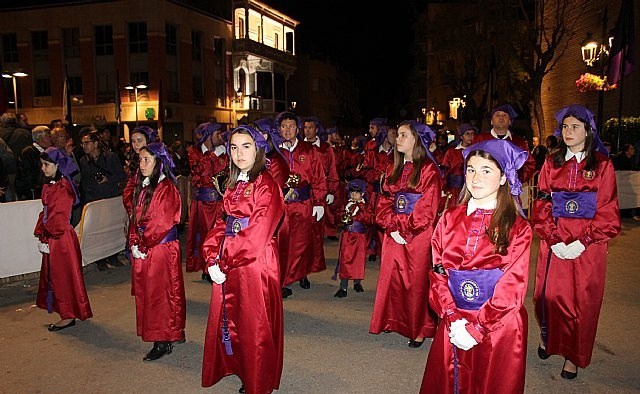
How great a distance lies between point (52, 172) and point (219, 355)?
127 inches

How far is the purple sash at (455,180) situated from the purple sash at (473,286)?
21.2ft

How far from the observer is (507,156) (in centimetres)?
322

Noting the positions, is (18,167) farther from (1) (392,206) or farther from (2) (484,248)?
(2) (484,248)

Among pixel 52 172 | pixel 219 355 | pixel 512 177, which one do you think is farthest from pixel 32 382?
pixel 512 177

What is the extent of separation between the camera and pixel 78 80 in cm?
3438

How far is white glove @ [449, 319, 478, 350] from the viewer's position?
304 centimetres

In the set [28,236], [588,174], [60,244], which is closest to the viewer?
[588,174]

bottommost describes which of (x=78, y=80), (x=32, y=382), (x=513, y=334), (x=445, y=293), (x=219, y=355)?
(x=32, y=382)

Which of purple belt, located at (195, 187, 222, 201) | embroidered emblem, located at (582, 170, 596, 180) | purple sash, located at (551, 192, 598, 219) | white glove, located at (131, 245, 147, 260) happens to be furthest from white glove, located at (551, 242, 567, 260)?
purple belt, located at (195, 187, 222, 201)

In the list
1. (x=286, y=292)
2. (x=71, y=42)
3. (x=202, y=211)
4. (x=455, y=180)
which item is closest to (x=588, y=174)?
(x=286, y=292)

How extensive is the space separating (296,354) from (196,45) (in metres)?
34.6

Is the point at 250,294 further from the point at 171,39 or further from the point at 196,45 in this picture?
the point at 196,45

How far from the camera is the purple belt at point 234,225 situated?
4043mm

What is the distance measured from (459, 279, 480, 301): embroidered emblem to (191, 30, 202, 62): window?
35.8m
